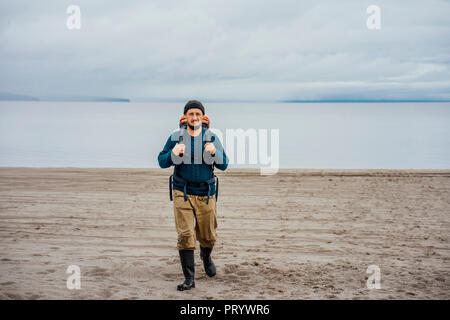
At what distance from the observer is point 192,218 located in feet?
15.8

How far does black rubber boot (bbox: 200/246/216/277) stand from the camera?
5.18 metres

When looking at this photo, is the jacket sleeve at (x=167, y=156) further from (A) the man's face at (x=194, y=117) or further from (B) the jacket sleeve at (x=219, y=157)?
(B) the jacket sleeve at (x=219, y=157)

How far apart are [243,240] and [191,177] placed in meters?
2.62

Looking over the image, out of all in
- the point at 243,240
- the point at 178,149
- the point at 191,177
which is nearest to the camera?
the point at 178,149

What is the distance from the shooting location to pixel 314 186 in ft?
39.1

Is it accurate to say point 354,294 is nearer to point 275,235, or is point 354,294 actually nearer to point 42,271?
point 275,235

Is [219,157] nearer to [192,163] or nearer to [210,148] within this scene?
[210,148]

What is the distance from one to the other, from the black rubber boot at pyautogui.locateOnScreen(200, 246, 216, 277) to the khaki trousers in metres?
0.27

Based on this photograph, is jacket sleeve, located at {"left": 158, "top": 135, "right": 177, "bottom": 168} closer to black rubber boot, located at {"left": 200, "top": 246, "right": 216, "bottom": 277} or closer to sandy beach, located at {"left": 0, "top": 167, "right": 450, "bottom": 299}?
black rubber boot, located at {"left": 200, "top": 246, "right": 216, "bottom": 277}

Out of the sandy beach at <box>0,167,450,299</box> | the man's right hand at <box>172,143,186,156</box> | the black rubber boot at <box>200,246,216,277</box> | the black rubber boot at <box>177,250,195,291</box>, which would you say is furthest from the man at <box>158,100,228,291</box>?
the sandy beach at <box>0,167,450,299</box>

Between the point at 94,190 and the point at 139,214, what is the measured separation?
3020 mm

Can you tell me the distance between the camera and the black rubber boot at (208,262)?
518 cm

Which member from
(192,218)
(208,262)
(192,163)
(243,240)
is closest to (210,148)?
(192,163)

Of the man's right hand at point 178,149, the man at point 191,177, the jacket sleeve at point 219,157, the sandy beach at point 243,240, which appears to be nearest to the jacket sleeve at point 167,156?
the man at point 191,177
